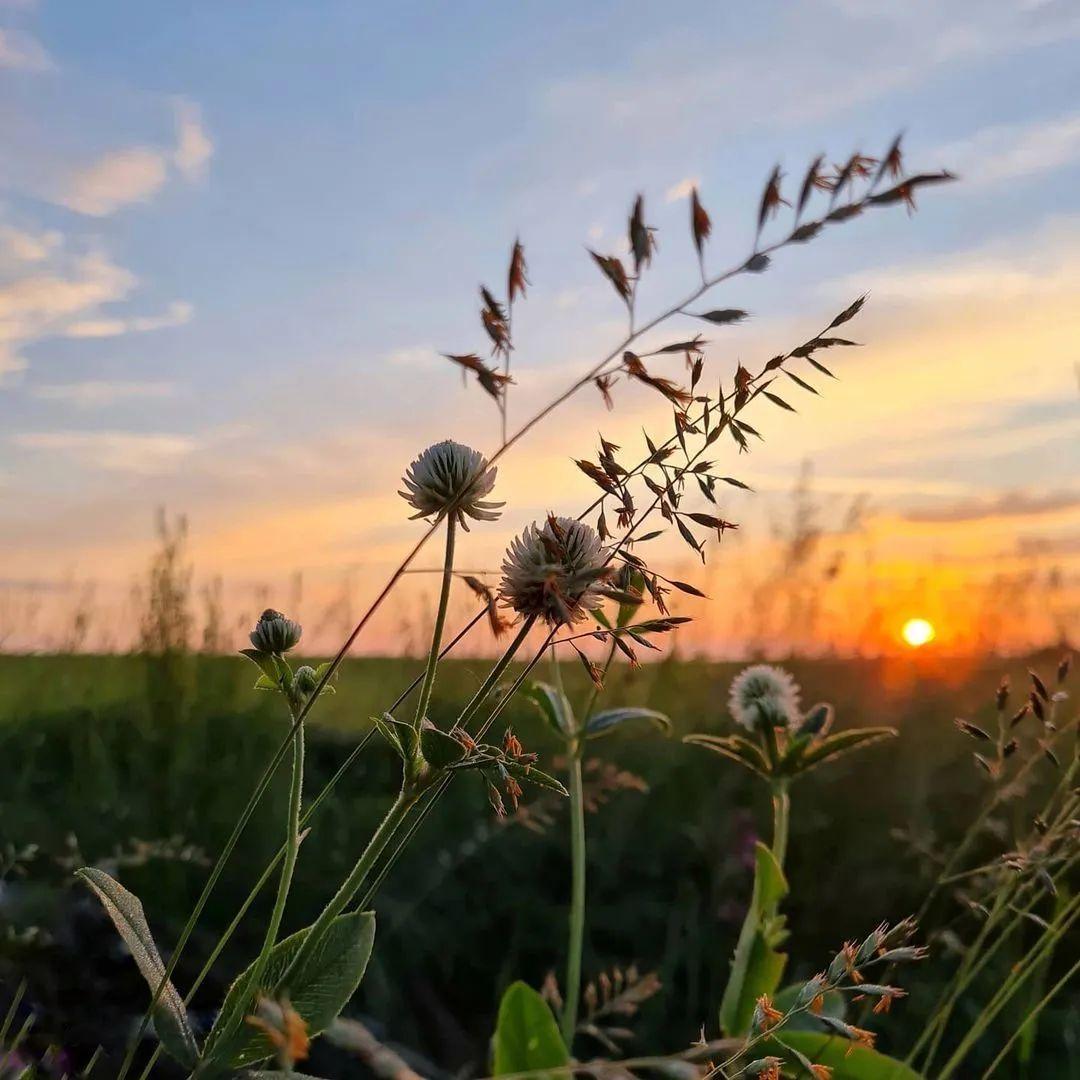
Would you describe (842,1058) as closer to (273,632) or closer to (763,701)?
(763,701)

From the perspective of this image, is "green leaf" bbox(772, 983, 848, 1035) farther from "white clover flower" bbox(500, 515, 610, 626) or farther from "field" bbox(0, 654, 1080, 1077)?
"white clover flower" bbox(500, 515, 610, 626)

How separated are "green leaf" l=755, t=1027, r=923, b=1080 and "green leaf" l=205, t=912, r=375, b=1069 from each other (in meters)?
0.82

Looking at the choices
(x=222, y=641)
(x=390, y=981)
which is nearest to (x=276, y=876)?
(x=390, y=981)

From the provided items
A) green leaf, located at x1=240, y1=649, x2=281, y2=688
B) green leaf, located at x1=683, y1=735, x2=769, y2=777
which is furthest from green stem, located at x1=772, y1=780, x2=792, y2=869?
green leaf, located at x1=240, y1=649, x2=281, y2=688

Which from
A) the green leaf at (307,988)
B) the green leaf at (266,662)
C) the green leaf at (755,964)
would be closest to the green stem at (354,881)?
the green leaf at (307,988)

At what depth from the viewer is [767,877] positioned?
1685mm

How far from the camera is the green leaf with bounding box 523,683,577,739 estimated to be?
67.9 inches

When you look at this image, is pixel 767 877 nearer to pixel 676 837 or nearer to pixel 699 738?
pixel 699 738

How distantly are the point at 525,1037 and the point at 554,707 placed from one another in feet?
1.45

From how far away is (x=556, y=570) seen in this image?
3.01ft

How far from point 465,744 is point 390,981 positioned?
5.64 ft

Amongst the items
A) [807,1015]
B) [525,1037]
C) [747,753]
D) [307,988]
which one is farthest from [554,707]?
[307,988]

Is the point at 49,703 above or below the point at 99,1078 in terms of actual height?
above

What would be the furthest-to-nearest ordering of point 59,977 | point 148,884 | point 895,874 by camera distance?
1. point 895,874
2. point 148,884
3. point 59,977
